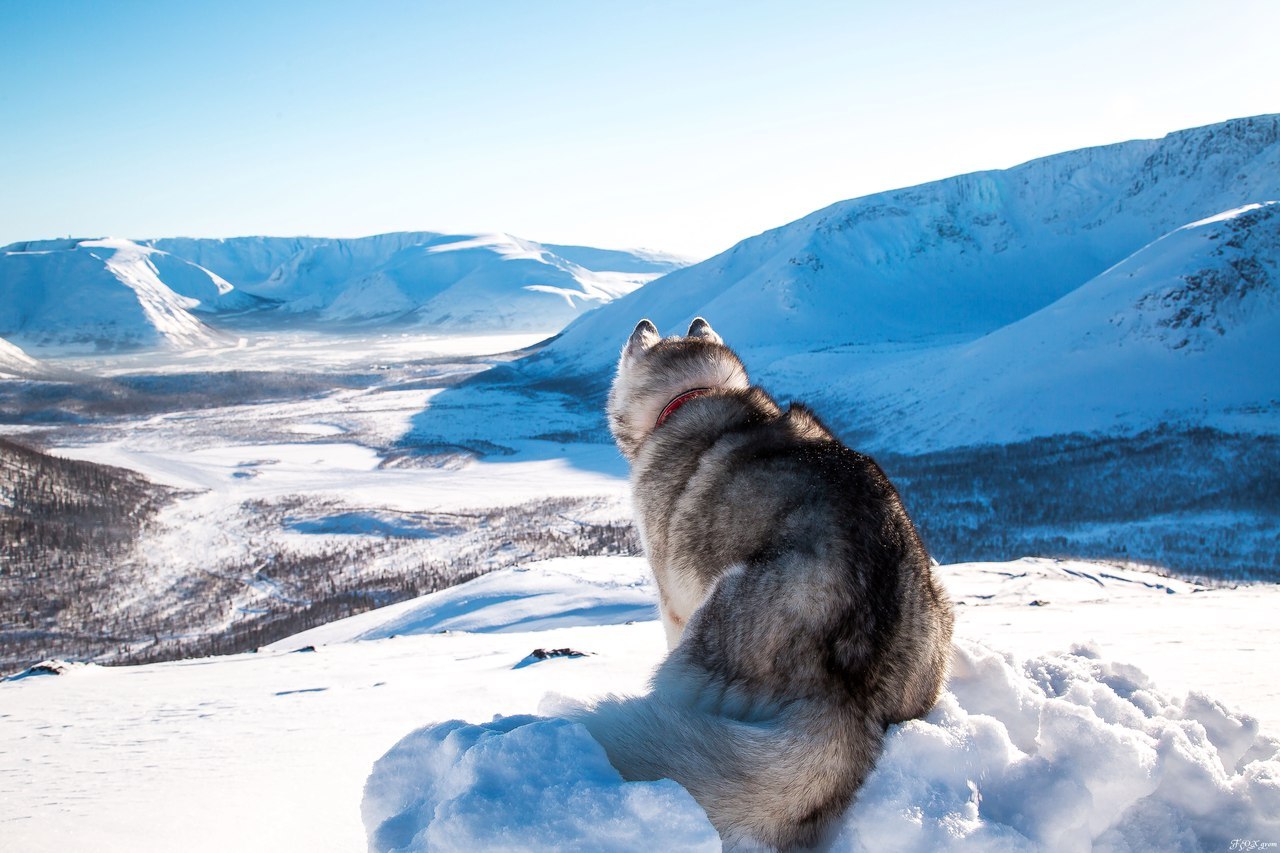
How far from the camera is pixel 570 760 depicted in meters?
1.98

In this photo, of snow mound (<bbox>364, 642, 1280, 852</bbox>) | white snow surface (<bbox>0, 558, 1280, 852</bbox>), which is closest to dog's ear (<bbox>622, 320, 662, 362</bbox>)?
white snow surface (<bbox>0, 558, 1280, 852</bbox>)

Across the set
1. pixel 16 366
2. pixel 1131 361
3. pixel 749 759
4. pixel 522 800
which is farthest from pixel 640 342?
pixel 16 366

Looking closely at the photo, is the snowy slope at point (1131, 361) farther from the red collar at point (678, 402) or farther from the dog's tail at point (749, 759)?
the dog's tail at point (749, 759)

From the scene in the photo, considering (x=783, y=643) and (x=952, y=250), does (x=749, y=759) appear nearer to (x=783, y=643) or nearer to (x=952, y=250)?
(x=783, y=643)

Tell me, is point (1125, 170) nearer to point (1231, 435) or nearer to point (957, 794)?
point (1231, 435)

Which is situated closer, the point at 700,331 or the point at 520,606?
the point at 700,331

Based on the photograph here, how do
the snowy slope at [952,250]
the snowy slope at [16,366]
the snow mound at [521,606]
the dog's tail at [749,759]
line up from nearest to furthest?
the dog's tail at [749,759] < the snow mound at [521,606] < the snowy slope at [952,250] < the snowy slope at [16,366]

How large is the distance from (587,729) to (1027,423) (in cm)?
5144

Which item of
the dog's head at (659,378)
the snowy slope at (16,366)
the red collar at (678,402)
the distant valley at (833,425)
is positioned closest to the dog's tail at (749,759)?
the red collar at (678,402)

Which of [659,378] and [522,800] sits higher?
[659,378]

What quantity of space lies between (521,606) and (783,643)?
1503cm

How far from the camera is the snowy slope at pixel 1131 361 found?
45.8 metres

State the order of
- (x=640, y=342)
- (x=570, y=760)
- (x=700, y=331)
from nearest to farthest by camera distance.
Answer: (x=570, y=760), (x=640, y=342), (x=700, y=331)

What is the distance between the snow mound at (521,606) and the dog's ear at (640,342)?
9.72m
